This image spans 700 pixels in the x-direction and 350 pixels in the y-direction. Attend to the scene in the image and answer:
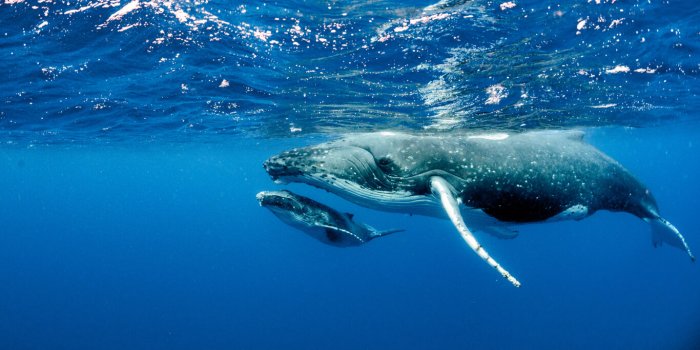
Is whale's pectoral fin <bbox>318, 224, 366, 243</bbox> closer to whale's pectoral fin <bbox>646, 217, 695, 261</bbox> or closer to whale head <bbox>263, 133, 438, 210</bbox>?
whale head <bbox>263, 133, 438, 210</bbox>

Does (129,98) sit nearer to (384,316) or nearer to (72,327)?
(384,316)

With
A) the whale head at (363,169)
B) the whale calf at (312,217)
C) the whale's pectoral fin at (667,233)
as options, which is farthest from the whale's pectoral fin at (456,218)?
the whale's pectoral fin at (667,233)

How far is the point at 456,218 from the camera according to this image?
14.3 feet

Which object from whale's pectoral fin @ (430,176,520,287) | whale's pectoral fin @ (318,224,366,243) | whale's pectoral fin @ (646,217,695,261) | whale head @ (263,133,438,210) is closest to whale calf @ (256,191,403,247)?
whale's pectoral fin @ (318,224,366,243)

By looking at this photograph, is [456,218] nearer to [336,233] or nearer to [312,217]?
[336,233]

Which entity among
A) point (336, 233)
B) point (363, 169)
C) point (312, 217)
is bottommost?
point (336, 233)

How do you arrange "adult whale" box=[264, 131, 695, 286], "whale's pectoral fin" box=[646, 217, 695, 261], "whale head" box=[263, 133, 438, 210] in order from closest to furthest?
"whale head" box=[263, 133, 438, 210], "adult whale" box=[264, 131, 695, 286], "whale's pectoral fin" box=[646, 217, 695, 261]

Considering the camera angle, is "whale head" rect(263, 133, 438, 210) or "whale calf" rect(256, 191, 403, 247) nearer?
"whale calf" rect(256, 191, 403, 247)

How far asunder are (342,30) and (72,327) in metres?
46.4

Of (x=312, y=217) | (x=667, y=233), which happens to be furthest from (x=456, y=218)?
(x=667, y=233)

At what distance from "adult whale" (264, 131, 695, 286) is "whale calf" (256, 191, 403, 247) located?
16.2 inches

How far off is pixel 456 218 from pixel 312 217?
1.55 metres

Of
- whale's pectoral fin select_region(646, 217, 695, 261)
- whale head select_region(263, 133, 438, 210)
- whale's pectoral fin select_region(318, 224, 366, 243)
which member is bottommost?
whale's pectoral fin select_region(646, 217, 695, 261)

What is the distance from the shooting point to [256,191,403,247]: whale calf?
4.15 m
